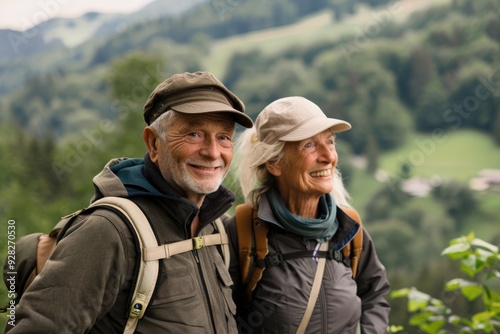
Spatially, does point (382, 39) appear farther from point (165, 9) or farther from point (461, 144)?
point (165, 9)

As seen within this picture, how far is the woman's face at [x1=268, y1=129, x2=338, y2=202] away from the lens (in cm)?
357

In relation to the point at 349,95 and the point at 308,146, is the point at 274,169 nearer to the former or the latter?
the point at 308,146

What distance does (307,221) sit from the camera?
11.7 ft

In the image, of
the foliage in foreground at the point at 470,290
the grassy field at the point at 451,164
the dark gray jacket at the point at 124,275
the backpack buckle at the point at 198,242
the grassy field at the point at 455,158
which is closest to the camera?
A: the dark gray jacket at the point at 124,275

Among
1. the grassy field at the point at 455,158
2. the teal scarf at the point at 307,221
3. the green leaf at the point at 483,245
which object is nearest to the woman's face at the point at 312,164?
the teal scarf at the point at 307,221

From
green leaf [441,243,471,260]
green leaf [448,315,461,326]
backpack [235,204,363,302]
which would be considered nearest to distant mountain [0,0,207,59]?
green leaf [448,315,461,326]

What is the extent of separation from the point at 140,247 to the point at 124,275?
13 cm

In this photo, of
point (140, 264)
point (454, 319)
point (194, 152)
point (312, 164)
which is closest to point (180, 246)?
point (140, 264)

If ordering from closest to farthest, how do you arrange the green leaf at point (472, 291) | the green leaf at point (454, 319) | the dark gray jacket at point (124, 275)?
the dark gray jacket at point (124, 275) < the green leaf at point (472, 291) < the green leaf at point (454, 319)

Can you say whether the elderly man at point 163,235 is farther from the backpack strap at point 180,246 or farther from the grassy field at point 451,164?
the grassy field at point 451,164

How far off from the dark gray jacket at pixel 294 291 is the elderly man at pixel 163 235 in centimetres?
44

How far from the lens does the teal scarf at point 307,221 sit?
3.53 metres

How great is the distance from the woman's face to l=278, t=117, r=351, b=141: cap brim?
2.3 inches

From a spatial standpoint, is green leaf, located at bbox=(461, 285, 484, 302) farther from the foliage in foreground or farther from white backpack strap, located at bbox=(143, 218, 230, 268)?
white backpack strap, located at bbox=(143, 218, 230, 268)
